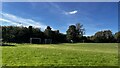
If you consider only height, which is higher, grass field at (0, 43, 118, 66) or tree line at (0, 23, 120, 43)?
tree line at (0, 23, 120, 43)

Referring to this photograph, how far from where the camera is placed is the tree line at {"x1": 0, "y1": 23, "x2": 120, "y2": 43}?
89375 millimetres

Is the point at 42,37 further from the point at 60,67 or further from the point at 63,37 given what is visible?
the point at 60,67

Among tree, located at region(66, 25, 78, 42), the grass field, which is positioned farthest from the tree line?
the grass field

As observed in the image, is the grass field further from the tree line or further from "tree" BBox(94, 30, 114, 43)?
"tree" BBox(94, 30, 114, 43)

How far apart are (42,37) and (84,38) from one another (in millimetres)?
24231

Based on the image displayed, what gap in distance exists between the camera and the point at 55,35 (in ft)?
340

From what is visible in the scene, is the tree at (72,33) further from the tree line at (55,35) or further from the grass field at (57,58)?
the grass field at (57,58)

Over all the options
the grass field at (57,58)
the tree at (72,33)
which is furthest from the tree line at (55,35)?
the grass field at (57,58)

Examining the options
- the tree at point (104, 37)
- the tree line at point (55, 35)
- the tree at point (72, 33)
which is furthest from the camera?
the tree at point (72, 33)

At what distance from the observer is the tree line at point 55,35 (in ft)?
293

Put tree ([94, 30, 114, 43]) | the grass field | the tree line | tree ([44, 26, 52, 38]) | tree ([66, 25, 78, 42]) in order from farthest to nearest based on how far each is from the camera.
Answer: tree ([66, 25, 78, 42]) < tree ([94, 30, 114, 43]) < tree ([44, 26, 52, 38]) < the tree line < the grass field

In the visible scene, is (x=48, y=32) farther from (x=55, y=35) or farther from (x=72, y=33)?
(x=72, y=33)

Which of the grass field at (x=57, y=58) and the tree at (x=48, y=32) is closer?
the grass field at (x=57, y=58)

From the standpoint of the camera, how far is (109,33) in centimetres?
11519
